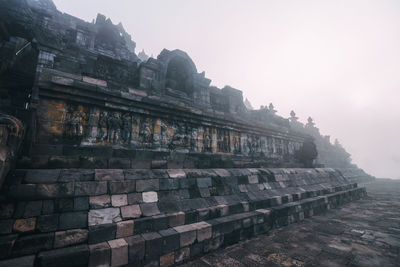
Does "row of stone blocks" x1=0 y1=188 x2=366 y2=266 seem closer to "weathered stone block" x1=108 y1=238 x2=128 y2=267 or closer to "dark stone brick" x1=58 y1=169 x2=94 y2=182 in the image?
"weathered stone block" x1=108 y1=238 x2=128 y2=267

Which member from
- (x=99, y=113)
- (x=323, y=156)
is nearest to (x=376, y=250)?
(x=99, y=113)

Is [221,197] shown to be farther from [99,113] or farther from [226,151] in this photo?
[99,113]

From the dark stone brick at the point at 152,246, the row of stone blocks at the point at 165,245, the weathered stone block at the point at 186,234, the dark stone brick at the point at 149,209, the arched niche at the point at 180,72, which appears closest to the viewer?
the row of stone blocks at the point at 165,245

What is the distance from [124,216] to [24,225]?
120 cm

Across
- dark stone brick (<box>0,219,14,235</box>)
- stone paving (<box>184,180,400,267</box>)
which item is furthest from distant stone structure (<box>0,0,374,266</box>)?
stone paving (<box>184,180,400,267</box>)

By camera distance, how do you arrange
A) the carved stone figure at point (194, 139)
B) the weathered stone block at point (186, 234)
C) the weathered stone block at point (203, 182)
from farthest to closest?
1. the carved stone figure at point (194, 139)
2. the weathered stone block at point (203, 182)
3. the weathered stone block at point (186, 234)

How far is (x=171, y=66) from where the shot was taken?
7.55m

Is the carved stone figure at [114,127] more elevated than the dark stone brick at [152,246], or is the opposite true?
the carved stone figure at [114,127]

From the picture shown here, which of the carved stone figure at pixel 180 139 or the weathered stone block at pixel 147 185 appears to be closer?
the weathered stone block at pixel 147 185

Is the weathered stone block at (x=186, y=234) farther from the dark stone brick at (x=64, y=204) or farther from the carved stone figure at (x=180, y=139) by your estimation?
the carved stone figure at (x=180, y=139)

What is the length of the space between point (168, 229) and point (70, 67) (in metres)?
5.11

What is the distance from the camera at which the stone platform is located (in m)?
2.22

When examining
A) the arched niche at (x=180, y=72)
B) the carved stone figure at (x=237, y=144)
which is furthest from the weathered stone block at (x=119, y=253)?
the arched niche at (x=180, y=72)

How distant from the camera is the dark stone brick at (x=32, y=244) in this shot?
2.06 metres
